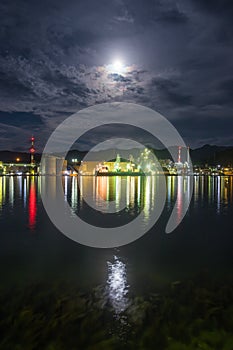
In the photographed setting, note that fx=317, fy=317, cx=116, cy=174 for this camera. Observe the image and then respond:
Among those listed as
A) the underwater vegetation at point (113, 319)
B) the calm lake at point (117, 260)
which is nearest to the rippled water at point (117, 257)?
the calm lake at point (117, 260)

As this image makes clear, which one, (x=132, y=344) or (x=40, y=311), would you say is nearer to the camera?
(x=132, y=344)

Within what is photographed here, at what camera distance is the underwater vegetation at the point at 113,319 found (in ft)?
17.5

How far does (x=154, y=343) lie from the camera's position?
534 cm

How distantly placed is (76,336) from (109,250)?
563cm

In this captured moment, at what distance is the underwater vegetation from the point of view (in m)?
5.33

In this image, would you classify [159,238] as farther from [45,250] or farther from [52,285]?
[52,285]

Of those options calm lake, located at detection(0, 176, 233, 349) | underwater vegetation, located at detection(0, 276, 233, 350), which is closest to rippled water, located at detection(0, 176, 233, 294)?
calm lake, located at detection(0, 176, 233, 349)

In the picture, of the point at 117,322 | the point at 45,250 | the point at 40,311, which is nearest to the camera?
the point at 117,322

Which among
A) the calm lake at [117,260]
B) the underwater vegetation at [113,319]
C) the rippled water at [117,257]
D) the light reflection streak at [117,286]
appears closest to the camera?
the underwater vegetation at [113,319]

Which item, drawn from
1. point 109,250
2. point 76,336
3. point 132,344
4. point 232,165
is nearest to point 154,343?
point 132,344

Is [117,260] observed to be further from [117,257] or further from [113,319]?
[113,319]

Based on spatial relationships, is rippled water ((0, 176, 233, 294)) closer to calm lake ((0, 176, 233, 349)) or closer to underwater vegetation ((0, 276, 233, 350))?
calm lake ((0, 176, 233, 349))

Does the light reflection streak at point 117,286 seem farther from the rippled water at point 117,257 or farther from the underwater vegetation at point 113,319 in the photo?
the underwater vegetation at point 113,319

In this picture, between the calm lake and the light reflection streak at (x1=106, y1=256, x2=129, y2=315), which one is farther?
the calm lake
